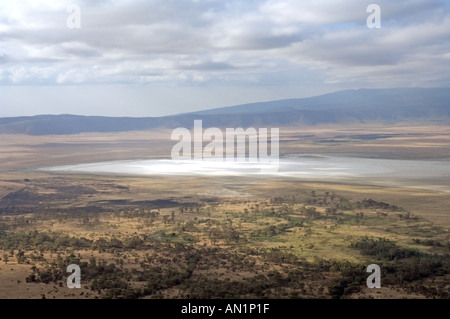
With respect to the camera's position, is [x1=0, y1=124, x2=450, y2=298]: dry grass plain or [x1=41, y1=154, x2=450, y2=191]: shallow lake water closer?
[x1=0, y1=124, x2=450, y2=298]: dry grass plain

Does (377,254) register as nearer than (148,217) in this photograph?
Yes

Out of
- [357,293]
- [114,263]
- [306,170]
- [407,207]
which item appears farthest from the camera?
[306,170]

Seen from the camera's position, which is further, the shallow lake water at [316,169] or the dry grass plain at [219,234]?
the shallow lake water at [316,169]

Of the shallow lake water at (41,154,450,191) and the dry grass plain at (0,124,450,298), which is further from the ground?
the shallow lake water at (41,154,450,191)

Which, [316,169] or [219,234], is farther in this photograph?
[316,169]

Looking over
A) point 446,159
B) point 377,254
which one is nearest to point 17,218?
point 377,254

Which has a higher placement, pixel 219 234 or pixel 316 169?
pixel 316 169

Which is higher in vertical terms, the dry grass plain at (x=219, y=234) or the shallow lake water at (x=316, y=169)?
the shallow lake water at (x=316, y=169)
